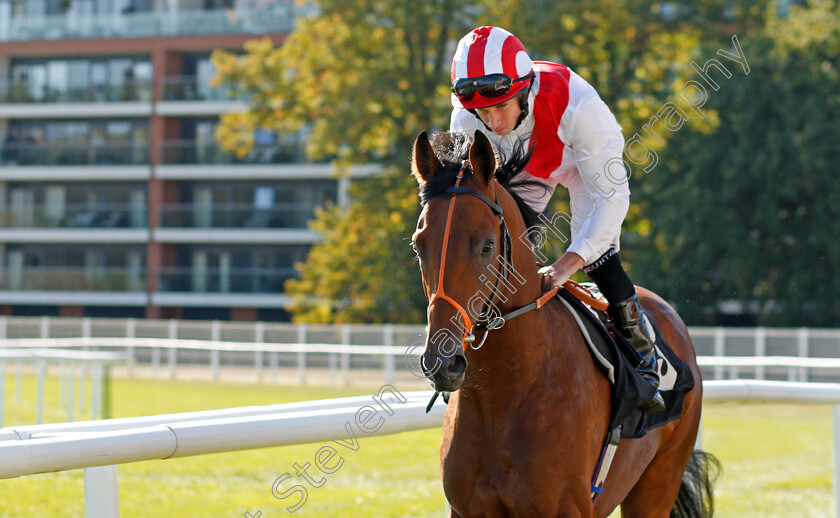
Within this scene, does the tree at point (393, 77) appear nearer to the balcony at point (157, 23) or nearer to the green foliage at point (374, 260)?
the green foliage at point (374, 260)

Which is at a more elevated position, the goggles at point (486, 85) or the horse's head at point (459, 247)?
the goggles at point (486, 85)

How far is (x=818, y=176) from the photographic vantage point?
79.6ft

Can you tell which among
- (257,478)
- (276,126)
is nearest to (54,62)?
(276,126)

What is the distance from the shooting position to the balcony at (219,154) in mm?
39719

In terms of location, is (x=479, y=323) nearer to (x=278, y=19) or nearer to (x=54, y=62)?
(x=278, y=19)

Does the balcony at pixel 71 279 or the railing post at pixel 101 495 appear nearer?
the railing post at pixel 101 495

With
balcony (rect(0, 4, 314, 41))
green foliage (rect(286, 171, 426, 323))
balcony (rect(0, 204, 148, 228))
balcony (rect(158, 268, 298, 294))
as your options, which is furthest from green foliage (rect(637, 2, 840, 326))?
balcony (rect(0, 204, 148, 228))

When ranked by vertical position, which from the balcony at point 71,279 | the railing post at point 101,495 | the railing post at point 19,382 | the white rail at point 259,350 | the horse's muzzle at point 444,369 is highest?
the horse's muzzle at point 444,369

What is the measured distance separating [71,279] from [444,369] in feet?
131

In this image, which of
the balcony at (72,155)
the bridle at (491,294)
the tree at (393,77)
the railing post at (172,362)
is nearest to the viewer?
the bridle at (491,294)

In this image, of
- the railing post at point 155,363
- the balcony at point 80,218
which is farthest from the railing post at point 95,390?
the balcony at point 80,218

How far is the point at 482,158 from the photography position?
2.83 meters

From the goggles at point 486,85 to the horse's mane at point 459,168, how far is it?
17cm

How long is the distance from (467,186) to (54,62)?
42.9 meters
